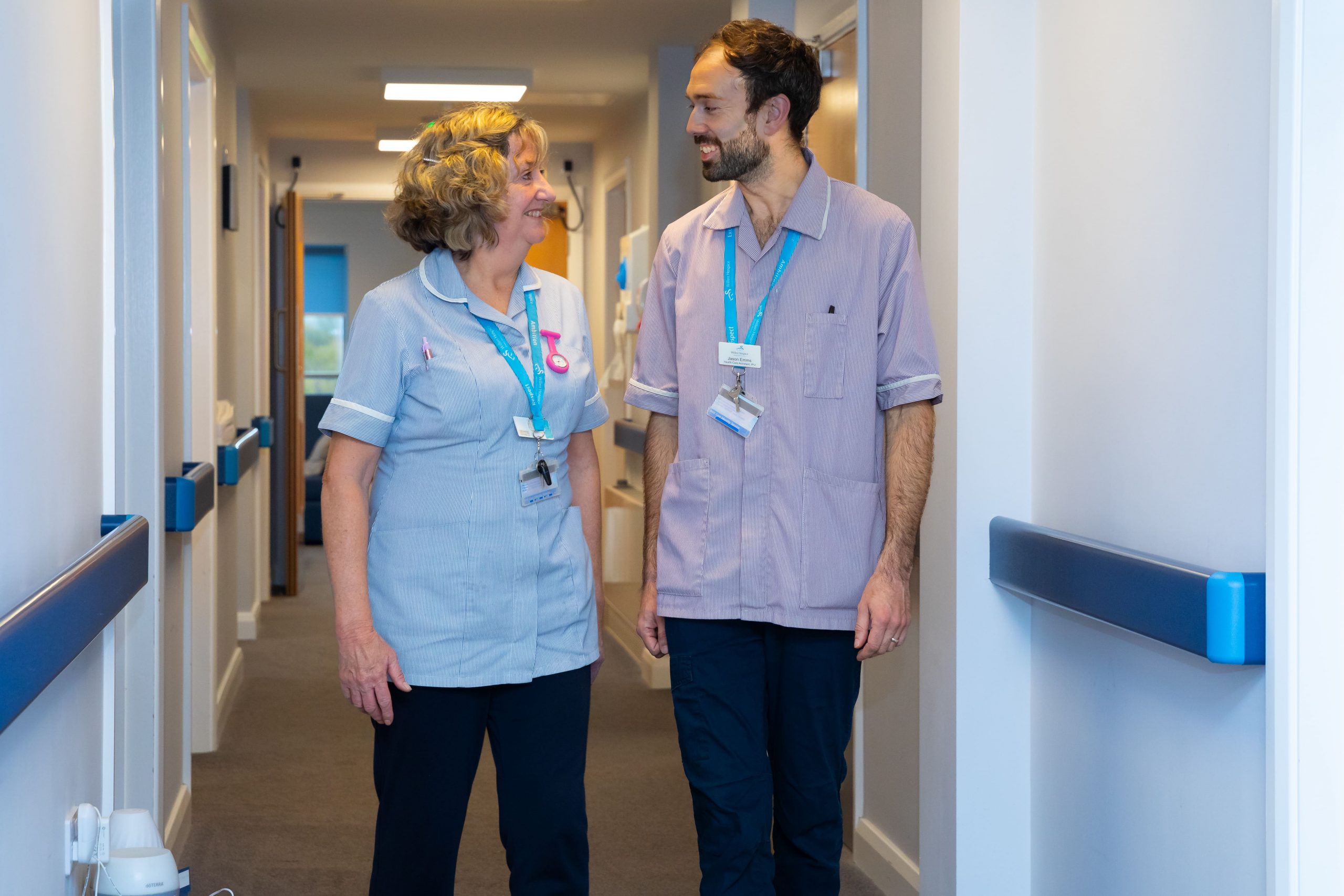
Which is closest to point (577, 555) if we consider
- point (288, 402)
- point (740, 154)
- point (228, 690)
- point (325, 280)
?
point (740, 154)

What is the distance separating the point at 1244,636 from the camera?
157 centimetres

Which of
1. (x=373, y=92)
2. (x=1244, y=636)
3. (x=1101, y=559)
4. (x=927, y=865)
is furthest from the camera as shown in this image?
(x=373, y=92)

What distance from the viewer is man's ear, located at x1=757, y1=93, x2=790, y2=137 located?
2176 millimetres

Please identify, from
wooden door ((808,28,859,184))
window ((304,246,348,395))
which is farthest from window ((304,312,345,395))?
wooden door ((808,28,859,184))

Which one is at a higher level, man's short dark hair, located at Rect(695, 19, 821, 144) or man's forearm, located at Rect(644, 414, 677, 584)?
man's short dark hair, located at Rect(695, 19, 821, 144)

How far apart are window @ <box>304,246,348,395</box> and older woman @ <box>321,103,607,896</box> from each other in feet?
39.3

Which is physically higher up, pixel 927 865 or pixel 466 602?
pixel 466 602

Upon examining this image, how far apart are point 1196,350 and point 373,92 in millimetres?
5910

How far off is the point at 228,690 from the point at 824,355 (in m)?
3.67

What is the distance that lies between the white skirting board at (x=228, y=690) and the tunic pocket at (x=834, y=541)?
3163mm

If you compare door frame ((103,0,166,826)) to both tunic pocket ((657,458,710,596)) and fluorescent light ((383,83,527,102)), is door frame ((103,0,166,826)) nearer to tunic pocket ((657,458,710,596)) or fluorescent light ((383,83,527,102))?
tunic pocket ((657,458,710,596))

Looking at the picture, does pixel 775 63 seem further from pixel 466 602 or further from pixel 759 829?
pixel 759 829

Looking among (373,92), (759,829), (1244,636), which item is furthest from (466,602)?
(373,92)

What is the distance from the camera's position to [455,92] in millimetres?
6500
